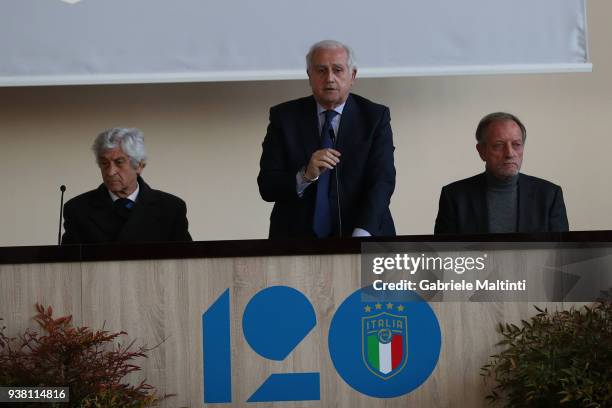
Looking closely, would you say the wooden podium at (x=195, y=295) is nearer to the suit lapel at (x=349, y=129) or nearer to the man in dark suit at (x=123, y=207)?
the man in dark suit at (x=123, y=207)

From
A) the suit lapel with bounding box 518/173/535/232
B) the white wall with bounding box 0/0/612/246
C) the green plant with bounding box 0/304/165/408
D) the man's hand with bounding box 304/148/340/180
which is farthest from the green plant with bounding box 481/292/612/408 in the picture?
the white wall with bounding box 0/0/612/246

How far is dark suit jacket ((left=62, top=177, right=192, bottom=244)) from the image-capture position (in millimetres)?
3918

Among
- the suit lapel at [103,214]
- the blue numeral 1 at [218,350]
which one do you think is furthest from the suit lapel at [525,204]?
the suit lapel at [103,214]

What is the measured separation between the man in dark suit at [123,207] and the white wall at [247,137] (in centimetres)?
176

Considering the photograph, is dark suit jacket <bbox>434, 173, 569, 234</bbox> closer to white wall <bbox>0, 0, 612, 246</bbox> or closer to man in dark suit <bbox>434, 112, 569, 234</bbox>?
man in dark suit <bbox>434, 112, 569, 234</bbox>

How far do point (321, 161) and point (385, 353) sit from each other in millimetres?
659

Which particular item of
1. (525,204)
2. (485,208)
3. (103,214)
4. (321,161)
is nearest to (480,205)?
(485,208)

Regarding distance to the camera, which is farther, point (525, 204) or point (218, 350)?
point (525, 204)

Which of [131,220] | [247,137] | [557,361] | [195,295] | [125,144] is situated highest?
[247,137]

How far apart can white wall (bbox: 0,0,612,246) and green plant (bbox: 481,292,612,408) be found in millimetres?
2382

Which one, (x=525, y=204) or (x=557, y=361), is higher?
(x=525, y=204)

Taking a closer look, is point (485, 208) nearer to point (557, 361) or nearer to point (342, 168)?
point (342, 168)

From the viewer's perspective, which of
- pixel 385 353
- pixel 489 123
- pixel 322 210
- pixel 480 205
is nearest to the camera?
pixel 385 353

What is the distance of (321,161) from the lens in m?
3.68
